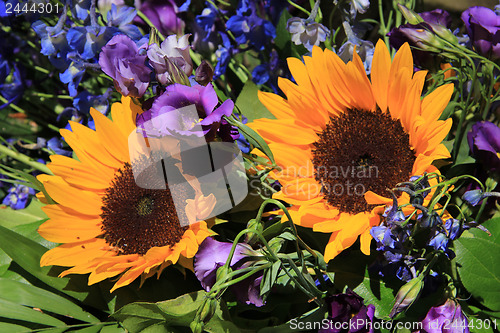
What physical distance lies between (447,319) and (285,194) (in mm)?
217

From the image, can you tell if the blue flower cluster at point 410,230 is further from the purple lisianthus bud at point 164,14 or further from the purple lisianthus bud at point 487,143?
the purple lisianthus bud at point 164,14

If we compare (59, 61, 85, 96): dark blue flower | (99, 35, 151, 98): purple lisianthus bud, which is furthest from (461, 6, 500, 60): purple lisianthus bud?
(59, 61, 85, 96): dark blue flower

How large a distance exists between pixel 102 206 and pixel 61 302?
5.2 inches

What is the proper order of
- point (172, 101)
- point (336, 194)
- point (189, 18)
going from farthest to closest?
point (189, 18)
point (336, 194)
point (172, 101)

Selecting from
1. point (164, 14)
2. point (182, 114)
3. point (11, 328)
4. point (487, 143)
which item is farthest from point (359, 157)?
point (11, 328)

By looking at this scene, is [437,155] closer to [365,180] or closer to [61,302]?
[365,180]

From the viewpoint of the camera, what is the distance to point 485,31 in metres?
0.55

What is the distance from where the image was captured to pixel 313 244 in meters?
0.60

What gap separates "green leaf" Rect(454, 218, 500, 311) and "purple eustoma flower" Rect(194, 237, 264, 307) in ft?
0.74

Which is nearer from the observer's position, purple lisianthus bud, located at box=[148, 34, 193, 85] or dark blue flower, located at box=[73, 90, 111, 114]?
purple lisianthus bud, located at box=[148, 34, 193, 85]

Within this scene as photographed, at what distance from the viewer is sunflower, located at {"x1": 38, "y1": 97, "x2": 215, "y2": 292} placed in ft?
1.83

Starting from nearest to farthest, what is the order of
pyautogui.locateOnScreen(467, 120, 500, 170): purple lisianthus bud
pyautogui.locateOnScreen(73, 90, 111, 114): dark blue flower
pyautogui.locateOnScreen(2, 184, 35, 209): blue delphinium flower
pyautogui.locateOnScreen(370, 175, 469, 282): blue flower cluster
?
1. pyautogui.locateOnScreen(370, 175, 469, 282): blue flower cluster
2. pyautogui.locateOnScreen(467, 120, 500, 170): purple lisianthus bud
3. pyautogui.locateOnScreen(73, 90, 111, 114): dark blue flower
4. pyautogui.locateOnScreen(2, 184, 35, 209): blue delphinium flower

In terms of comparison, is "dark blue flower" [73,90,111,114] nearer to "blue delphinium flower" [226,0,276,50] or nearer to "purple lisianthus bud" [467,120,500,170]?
"blue delphinium flower" [226,0,276,50]

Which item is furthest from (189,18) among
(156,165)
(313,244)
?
(313,244)
